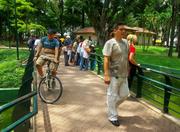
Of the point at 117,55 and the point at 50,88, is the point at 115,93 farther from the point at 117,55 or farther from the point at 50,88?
the point at 50,88

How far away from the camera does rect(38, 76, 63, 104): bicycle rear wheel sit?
8.82 meters

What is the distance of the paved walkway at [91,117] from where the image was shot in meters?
6.53

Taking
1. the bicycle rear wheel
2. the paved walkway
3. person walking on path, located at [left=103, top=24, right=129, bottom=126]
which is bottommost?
the paved walkway

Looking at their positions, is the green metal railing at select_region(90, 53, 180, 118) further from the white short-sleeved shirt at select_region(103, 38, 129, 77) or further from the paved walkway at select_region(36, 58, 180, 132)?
the white short-sleeved shirt at select_region(103, 38, 129, 77)

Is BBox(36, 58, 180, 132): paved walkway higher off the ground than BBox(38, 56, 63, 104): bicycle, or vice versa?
BBox(38, 56, 63, 104): bicycle

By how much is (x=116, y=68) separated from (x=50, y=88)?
277cm

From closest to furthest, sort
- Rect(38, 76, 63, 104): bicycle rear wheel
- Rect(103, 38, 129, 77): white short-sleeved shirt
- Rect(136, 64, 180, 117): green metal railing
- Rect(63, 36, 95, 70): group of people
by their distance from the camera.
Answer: Rect(103, 38, 129, 77): white short-sleeved shirt → Rect(136, 64, 180, 117): green metal railing → Rect(38, 76, 63, 104): bicycle rear wheel → Rect(63, 36, 95, 70): group of people

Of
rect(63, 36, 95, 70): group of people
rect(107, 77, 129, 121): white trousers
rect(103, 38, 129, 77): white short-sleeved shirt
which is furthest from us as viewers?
rect(63, 36, 95, 70): group of people

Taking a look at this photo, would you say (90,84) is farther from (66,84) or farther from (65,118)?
(65,118)

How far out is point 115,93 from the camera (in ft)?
21.9

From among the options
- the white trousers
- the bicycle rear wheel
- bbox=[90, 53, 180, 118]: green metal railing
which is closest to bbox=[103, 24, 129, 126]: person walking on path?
the white trousers

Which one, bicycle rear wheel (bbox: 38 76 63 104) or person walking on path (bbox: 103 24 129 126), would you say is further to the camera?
bicycle rear wheel (bbox: 38 76 63 104)

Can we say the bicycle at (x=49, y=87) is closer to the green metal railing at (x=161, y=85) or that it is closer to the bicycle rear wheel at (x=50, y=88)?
the bicycle rear wheel at (x=50, y=88)

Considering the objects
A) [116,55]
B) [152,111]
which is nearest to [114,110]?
[116,55]
